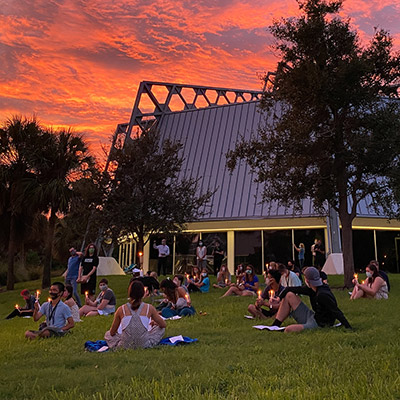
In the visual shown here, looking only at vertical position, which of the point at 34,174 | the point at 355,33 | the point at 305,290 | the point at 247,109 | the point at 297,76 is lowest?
the point at 305,290

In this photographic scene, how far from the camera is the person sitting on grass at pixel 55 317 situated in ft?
31.6

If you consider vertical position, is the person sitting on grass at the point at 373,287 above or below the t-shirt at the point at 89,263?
below

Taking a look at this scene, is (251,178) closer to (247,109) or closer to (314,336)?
(247,109)

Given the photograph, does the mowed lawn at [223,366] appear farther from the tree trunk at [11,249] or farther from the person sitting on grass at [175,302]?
the tree trunk at [11,249]

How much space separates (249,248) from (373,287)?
1800 centimetres

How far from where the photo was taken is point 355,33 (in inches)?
711

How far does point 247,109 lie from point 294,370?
3266 cm

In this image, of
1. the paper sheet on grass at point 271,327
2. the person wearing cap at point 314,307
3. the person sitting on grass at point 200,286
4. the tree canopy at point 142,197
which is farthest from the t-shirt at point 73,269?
the person wearing cap at point 314,307

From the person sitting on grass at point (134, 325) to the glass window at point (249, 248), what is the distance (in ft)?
76.5

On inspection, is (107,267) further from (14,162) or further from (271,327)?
(271,327)

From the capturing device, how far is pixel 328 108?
18.8 meters

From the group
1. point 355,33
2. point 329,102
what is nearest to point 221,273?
point 329,102

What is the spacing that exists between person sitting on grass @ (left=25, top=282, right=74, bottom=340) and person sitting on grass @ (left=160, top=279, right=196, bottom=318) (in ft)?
8.76

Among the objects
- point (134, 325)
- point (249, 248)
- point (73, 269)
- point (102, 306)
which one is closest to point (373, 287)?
point (102, 306)
